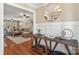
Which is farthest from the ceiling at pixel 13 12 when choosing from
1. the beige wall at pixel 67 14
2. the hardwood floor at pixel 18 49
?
the hardwood floor at pixel 18 49

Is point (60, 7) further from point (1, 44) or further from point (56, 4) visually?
point (1, 44)

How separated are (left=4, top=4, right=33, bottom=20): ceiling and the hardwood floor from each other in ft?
0.67

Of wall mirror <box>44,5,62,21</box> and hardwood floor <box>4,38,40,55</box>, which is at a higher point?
wall mirror <box>44,5,62,21</box>

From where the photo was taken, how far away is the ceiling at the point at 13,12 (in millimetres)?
1201

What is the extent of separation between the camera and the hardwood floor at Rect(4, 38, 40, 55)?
3.97 feet

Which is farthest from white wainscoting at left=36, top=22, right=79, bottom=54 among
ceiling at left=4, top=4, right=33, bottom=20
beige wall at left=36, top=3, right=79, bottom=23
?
ceiling at left=4, top=4, right=33, bottom=20

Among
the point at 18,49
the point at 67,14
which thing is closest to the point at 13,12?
the point at 18,49

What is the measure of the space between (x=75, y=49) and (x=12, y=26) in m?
0.58

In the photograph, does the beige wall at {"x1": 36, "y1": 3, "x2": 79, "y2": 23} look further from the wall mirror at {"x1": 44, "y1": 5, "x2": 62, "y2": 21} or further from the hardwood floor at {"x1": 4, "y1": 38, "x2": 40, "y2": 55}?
the hardwood floor at {"x1": 4, "y1": 38, "x2": 40, "y2": 55}

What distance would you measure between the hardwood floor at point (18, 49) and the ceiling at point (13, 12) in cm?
21

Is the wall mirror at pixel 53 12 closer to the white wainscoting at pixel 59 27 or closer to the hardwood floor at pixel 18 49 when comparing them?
the white wainscoting at pixel 59 27

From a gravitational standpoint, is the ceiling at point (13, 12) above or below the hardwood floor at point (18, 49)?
above

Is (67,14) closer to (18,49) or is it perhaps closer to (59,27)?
(59,27)

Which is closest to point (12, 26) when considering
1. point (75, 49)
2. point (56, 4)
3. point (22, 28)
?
point (22, 28)
